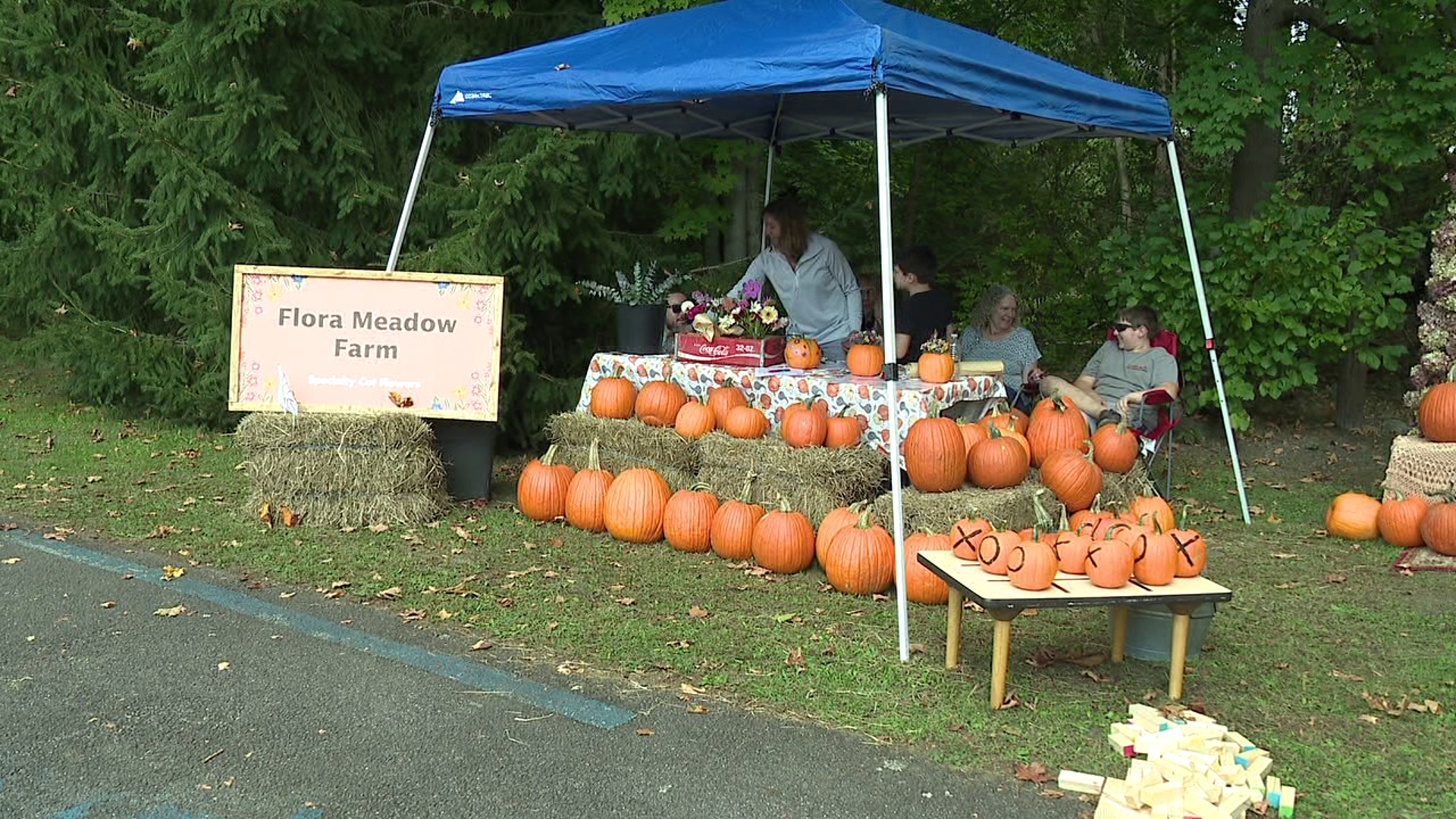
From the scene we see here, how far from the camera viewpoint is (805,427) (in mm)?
6094

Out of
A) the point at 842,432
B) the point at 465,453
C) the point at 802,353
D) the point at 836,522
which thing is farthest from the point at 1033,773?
the point at 465,453

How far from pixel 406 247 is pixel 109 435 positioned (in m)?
2.77

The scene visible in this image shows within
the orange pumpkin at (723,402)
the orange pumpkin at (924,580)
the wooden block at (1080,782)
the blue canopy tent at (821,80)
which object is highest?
the blue canopy tent at (821,80)

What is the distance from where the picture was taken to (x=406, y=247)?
867cm

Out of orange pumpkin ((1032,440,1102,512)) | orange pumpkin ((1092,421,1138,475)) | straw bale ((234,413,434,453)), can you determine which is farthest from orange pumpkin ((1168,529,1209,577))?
straw bale ((234,413,434,453))

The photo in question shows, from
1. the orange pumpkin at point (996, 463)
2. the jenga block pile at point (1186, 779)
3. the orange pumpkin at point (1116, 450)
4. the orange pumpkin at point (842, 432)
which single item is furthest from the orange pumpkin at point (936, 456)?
the jenga block pile at point (1186, 779)

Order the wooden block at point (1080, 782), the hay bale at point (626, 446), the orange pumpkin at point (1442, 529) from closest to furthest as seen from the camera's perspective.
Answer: the wooden block at point (1080, 782)
the orange pumpkin at point (1442, 529)
the hay bale at point (626, 446)

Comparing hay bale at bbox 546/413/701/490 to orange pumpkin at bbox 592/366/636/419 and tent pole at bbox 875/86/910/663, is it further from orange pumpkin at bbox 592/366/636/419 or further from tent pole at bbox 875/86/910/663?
tent pole at bbox 875/86/910/663

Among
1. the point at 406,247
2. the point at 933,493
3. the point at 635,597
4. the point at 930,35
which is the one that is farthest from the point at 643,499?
the point at 406,247

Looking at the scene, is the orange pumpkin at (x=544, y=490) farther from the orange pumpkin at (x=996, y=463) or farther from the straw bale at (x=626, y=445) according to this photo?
the orange pumpkin at (x=996, y=463)

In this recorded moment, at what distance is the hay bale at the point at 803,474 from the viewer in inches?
233

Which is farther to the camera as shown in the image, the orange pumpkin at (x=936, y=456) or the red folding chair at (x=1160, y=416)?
the red folding chair at (x=1160, y=416)

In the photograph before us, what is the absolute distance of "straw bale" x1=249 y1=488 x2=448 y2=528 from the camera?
6.41 m

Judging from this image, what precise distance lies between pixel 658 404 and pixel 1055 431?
217 centimetres
